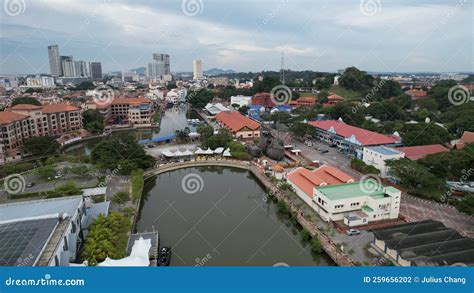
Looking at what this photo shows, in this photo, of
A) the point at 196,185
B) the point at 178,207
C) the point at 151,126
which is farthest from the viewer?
the point at 151,126

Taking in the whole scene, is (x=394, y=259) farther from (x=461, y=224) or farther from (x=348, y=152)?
(x=348, y=152)

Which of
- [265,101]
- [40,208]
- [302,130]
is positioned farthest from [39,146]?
[265,101]

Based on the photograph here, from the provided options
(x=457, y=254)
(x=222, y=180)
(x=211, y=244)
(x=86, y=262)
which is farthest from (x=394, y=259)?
(x=222, y=180)

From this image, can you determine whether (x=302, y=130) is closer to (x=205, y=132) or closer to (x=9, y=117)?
(x=205, y=132)

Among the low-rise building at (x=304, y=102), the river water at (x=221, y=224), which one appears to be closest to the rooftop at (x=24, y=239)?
the river water at (x=221, y=224)

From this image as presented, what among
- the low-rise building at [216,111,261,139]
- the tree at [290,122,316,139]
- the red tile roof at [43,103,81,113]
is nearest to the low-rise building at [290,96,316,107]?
the low-rise building at [216,111,261,139]
